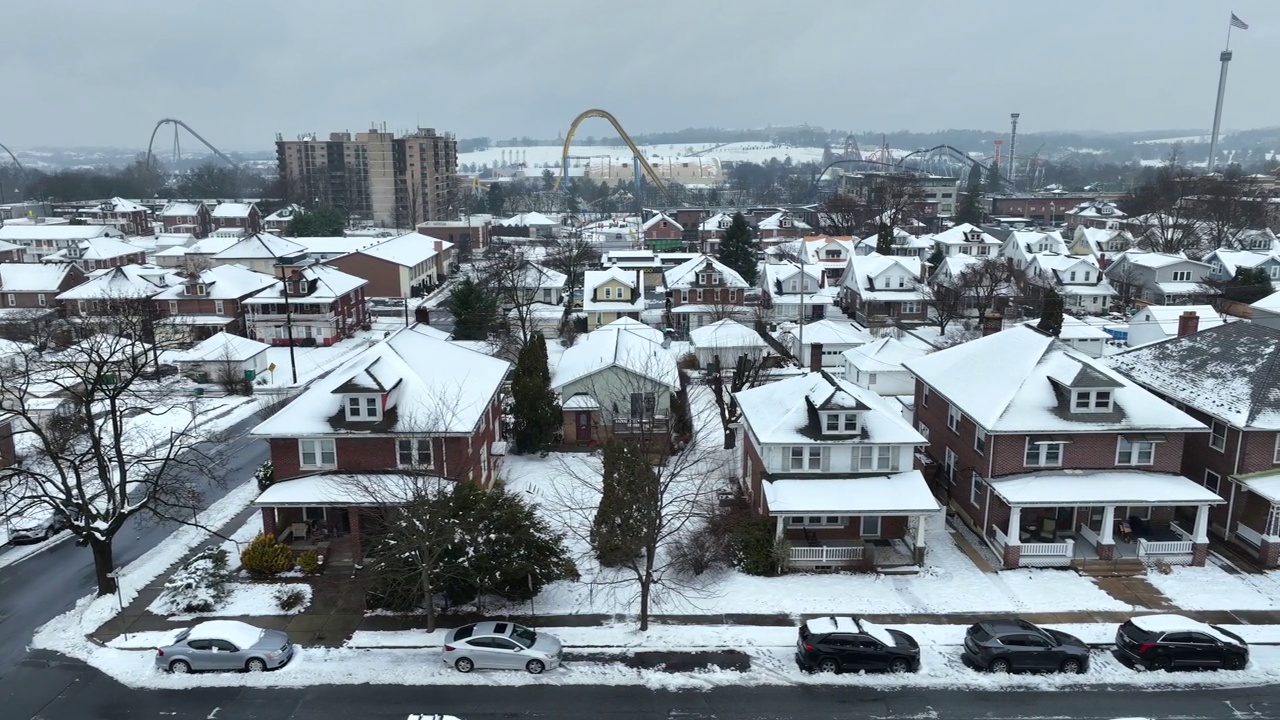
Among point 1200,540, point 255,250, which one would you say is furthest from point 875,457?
point 255,250

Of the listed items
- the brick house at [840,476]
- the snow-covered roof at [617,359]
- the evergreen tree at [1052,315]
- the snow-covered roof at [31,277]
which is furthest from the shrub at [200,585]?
the snow-covered roof at [31,277]

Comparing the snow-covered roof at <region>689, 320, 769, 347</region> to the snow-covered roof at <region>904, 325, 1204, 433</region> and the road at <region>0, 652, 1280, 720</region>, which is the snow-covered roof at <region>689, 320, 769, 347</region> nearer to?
the snow-covered roof at <region>904, 325, 1204, 433</region>

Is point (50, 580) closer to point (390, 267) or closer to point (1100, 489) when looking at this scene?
point (1100, 489)

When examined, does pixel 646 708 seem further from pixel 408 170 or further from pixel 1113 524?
pixel 408 170

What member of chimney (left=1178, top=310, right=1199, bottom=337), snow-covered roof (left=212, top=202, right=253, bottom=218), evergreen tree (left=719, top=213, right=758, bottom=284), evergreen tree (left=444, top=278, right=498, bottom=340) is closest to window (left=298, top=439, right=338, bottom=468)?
evergreen tree (left=444, top=278, right=498, bottom=340)

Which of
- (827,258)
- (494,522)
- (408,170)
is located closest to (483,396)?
(494,522)

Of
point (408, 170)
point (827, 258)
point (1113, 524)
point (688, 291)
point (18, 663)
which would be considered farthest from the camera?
point (408, 170)
